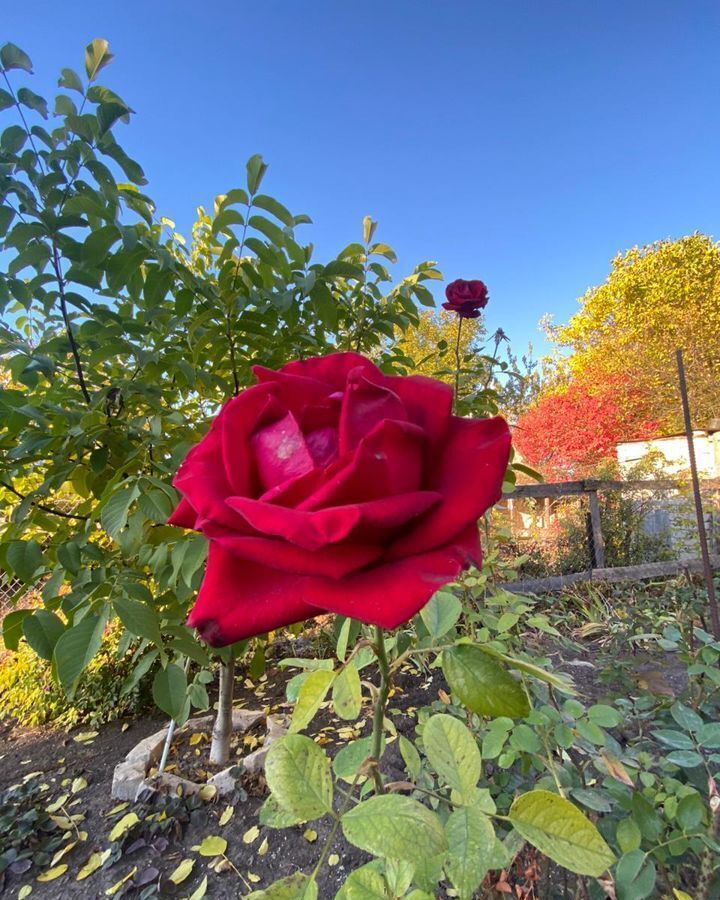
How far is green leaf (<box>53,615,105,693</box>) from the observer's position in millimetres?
659

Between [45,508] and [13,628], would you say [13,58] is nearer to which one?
[45,508]

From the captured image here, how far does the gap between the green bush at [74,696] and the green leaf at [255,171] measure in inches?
100

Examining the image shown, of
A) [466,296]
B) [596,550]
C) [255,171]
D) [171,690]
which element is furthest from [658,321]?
[171,690]

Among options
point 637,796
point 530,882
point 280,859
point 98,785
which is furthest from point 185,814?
point 637,796

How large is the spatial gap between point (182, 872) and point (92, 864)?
0.32m

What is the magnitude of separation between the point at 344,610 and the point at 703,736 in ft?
2.60

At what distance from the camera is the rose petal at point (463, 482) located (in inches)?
11.1

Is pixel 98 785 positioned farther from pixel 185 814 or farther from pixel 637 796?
pixel 637 796

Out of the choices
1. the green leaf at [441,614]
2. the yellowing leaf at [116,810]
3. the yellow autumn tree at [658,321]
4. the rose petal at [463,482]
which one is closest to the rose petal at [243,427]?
the rose petal at [463,482]

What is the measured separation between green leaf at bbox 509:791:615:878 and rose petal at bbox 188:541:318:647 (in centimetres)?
29

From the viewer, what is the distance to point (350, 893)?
405 millimetres

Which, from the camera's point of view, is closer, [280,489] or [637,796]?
[280,489]

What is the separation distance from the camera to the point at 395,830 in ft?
1.19

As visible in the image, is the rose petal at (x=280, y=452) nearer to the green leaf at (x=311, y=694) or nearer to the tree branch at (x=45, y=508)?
the green leaf at (x=311, y=694)
